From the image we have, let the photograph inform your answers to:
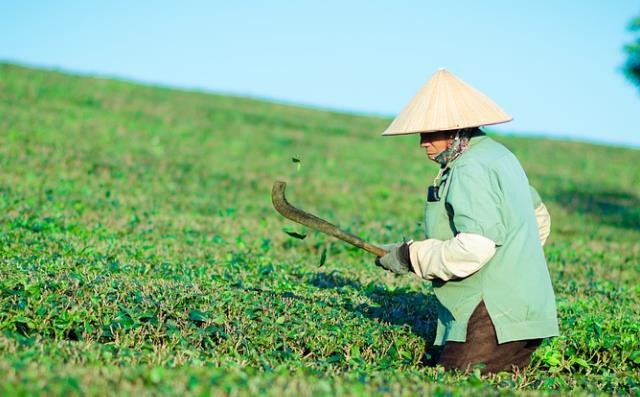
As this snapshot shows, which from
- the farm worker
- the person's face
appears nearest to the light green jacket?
the farm worker

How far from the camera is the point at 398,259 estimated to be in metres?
5.89

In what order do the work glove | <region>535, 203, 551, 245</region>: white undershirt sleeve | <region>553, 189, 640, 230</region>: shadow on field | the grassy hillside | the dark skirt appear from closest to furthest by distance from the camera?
the grassy hillside → the dark skirt → the work glove → <region>535, 203, 551, 245</region>: white undershirt sleeve → <region>553, 189, 640, 230</region>: shadow on field

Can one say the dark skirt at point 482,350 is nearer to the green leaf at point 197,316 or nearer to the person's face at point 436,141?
the person's face at point 436,141

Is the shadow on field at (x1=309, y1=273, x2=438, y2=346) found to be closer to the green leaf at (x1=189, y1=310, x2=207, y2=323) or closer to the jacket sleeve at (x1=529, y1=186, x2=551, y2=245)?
the jacket sleeve at (x1=529, y1=186, x2=551, y2=245)

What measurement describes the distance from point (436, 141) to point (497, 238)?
863 millimetres

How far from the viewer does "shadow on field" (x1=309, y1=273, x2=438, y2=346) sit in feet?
23.2

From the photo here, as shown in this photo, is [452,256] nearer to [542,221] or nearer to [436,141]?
[436,141]

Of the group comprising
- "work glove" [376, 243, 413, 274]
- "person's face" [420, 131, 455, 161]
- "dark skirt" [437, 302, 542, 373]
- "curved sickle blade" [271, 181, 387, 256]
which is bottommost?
"dark skirt" [437, 302, 542, 373]

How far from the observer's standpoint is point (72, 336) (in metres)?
6.28

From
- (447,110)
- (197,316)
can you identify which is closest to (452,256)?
(447,110)

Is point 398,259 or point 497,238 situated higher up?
point 497,238

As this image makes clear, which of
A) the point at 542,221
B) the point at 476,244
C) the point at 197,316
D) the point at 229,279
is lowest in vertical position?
the point at 229,279

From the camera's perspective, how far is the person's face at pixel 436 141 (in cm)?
590

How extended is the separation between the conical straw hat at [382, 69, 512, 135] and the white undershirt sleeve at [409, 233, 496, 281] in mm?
780
